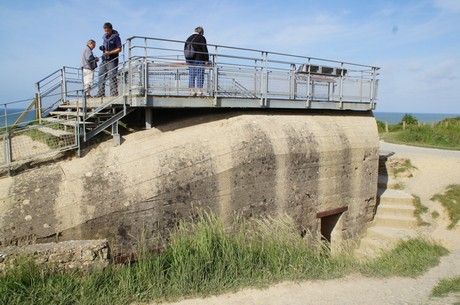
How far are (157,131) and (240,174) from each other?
214 cm

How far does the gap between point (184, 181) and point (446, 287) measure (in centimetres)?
571

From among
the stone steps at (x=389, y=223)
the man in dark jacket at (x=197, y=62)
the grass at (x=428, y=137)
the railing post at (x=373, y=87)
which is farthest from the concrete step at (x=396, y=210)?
the grass at (x=428, y=137)

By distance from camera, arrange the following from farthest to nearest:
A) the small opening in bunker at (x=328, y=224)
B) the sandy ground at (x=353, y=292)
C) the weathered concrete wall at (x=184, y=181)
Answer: the small opening in bunker at (x=328, y=224) → the weathered concrete wall at (x=184, y=181) → the sandy ground at (x=353, y=292)

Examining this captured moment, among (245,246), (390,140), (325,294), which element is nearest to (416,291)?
(325,294)

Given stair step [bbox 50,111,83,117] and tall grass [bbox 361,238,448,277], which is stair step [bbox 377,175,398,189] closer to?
tall grass [bbox 361,238,448,277]

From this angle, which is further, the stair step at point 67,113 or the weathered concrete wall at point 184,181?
the stair step at point 67,113

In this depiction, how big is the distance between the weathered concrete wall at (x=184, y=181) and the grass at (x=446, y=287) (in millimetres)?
3500

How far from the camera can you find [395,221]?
44.4ft

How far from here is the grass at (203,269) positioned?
6160 mm

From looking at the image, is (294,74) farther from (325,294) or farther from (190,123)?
(325,294)

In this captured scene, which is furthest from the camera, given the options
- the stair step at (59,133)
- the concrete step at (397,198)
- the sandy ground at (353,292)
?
the concrete step at (397,198)

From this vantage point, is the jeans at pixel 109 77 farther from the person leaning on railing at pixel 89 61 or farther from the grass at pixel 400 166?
the grass at pixel 400 166

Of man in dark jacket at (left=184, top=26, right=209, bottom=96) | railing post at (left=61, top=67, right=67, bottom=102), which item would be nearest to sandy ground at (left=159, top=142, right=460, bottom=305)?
man in dark jacket at (left=184, top=26, right=209, bottom=96)

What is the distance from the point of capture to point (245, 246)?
7883mm
